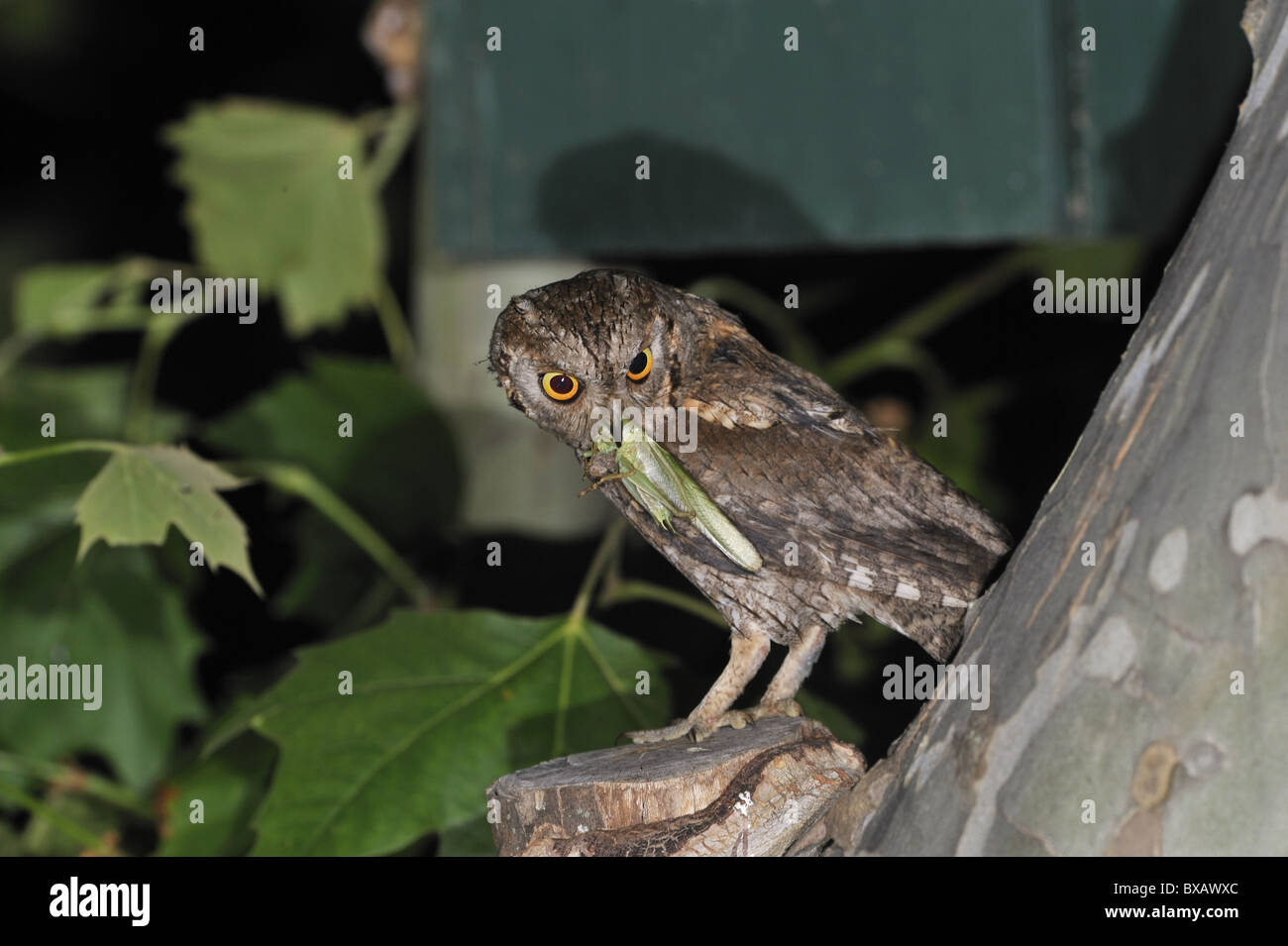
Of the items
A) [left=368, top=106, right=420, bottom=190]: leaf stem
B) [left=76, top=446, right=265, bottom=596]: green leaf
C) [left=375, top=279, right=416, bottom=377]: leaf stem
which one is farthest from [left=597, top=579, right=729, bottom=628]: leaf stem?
[left=368, top=106, right=420, bottom=190]: leaf stem

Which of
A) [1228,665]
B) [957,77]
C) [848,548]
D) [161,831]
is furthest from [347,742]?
[957,77]

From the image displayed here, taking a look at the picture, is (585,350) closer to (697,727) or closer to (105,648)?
(697,727)

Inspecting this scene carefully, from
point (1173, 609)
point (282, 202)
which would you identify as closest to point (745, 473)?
A: point (1173, 609)

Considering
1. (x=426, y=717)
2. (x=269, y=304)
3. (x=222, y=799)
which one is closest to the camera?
(x=426, y=717)

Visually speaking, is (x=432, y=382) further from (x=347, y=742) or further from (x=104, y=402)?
(x=347, y=742)

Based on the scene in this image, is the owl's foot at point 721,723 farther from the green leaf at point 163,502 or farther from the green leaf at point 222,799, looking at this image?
the green leaf at point 222,799

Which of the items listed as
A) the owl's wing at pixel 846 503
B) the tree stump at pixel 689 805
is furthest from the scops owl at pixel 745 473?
the tree stump at pixel 689 805
